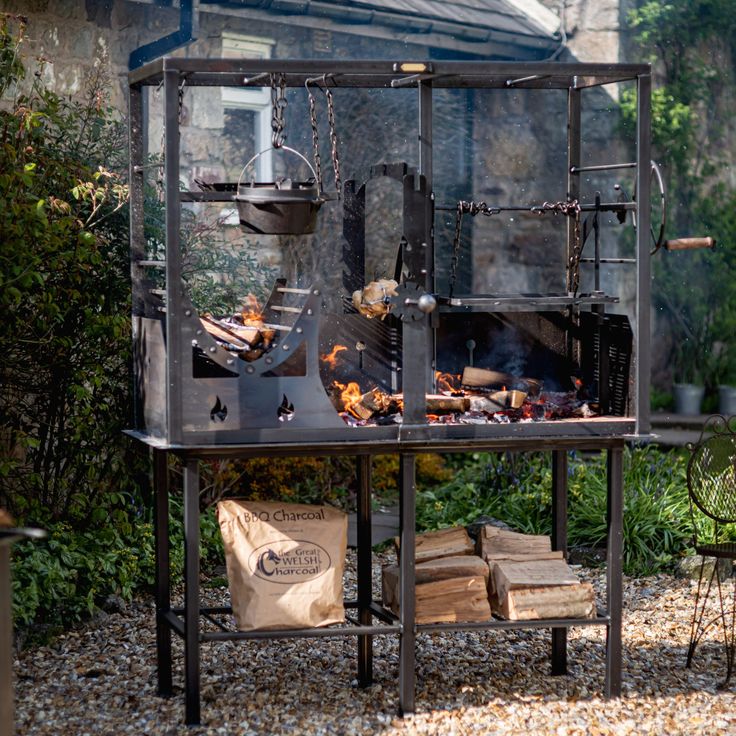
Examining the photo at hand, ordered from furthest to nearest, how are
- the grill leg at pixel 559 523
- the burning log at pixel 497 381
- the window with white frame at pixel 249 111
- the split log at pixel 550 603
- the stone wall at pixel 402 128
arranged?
the window with white frame at pixel 249 111, the stone wall at pixel 402 128, the grill leg at pixel 559 523, the burning log at pixel 497 381, the split log at pixel 550 603

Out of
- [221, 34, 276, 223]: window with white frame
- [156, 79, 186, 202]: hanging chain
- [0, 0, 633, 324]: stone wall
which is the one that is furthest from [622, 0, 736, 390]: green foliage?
[156, 79, 186, 202]: hanging chain

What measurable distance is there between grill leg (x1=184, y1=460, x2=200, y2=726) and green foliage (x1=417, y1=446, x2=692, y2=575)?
3.22 m

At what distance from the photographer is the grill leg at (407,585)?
4.92m

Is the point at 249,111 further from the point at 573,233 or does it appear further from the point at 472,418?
the point at 472,418

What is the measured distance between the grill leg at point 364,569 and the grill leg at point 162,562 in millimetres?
767

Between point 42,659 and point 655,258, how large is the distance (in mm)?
6913

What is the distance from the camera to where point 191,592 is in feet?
15.6

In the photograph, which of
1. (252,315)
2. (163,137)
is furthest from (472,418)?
(163,137)

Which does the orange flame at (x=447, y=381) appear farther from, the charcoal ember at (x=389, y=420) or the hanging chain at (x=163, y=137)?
the hanging chain at (x=163, y=137)

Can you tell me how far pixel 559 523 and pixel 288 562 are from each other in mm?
1270

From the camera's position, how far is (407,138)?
384 inches

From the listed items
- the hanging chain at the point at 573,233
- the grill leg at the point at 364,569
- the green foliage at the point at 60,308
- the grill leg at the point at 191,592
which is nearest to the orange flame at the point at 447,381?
the grill leg at the point at 364,569

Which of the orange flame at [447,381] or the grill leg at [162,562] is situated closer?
the grill leg at [162,562]

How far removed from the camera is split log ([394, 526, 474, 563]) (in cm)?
531
